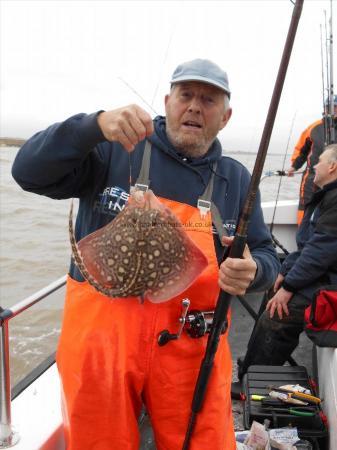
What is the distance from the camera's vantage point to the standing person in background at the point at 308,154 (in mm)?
6105

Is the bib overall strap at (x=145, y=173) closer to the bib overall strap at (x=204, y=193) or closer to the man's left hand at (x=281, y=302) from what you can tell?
the bib overall strap at (x=204, y=193)

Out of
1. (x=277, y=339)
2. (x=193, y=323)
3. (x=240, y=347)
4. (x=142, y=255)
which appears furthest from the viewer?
(x=240, y=347)

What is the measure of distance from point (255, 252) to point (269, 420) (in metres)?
1.42

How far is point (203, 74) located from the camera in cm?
213

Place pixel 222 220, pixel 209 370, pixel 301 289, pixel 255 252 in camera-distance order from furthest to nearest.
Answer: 1. pixel 301 289
2. pixel 255 252
3. pixel 222 220
4. pixel 209 370

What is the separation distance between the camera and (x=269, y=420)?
2990 mm

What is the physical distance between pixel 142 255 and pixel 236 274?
0.44 meters

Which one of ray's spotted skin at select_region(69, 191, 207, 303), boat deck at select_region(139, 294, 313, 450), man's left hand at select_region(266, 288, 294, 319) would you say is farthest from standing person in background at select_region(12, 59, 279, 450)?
man's left hand at select_region(266, 288, 294, 319)

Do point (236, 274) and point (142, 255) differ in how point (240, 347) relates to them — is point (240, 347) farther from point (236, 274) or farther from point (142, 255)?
point (142, 255)

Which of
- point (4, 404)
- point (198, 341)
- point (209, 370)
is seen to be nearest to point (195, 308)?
point (198, 341)

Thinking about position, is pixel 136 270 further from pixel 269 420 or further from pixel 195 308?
pixel 269 420

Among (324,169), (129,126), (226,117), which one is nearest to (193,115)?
(226,117)

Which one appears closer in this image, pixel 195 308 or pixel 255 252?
A: pixel 195 308

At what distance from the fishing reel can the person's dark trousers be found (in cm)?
206
